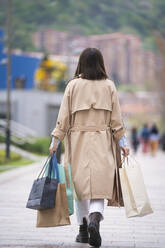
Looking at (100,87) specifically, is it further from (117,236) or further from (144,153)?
(144,153)

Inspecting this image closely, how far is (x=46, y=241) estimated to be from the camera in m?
6.67

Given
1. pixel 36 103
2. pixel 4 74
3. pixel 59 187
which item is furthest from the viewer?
pixel 4 74

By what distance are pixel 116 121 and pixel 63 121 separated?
48 centimetres

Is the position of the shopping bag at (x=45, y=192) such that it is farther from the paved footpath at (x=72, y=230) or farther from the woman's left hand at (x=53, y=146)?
→ the paved footpath at (x=72, y=230)

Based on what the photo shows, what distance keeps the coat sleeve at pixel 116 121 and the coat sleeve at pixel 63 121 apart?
409 mm

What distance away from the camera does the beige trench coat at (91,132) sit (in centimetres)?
637

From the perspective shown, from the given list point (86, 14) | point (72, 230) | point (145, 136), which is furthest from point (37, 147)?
point (86, 14)

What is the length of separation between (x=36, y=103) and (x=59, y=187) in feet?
148

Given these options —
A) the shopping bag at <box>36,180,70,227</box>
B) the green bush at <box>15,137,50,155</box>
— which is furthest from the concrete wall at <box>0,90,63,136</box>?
the shopping bag at <box>36,180,70,227</box>

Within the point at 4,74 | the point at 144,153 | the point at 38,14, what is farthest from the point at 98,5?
the point at 144,153

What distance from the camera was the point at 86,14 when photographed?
16512 centimetres

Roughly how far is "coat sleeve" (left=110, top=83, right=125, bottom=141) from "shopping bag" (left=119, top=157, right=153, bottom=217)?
0.31 metres

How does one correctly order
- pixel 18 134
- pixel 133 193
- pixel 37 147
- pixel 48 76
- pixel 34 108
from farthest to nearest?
pixel 48 76
pixel 34 108
pixel 18 134
pixel 37 147
pixel 133 193

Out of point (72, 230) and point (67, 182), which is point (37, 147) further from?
point (67, 182)
